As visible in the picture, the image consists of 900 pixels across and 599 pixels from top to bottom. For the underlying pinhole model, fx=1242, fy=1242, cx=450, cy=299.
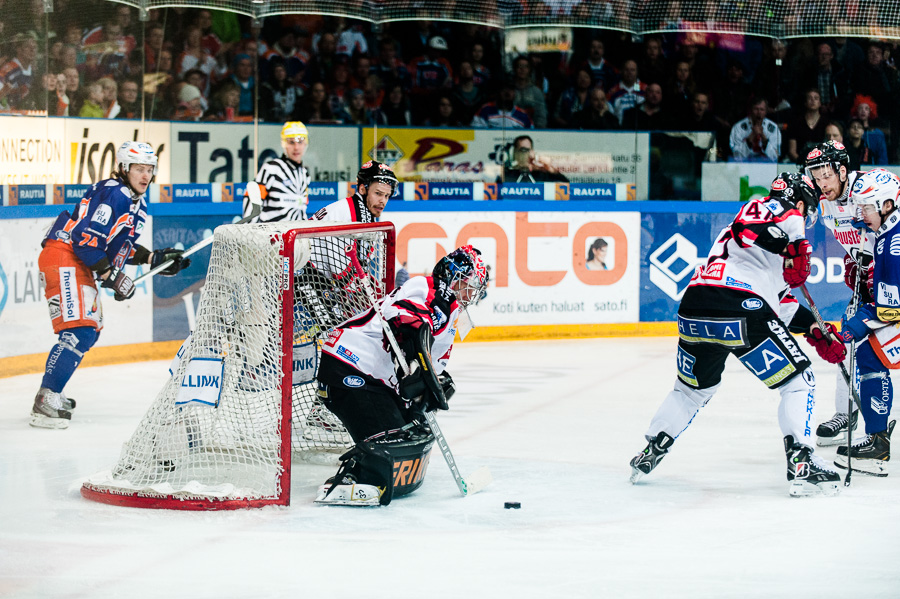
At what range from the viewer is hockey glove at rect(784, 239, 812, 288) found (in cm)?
417

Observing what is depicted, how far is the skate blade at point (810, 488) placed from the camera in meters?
4.18

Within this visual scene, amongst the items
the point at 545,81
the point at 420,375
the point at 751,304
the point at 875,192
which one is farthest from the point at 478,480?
the point at 545,81

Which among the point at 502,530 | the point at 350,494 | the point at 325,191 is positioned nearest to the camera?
the point at 502,530

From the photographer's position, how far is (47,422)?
5.39 m

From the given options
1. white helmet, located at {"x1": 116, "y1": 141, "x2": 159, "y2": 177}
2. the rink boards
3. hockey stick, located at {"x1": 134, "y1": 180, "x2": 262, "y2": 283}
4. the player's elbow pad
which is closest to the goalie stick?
hockey stick, located at {"x1": 134, "y1": 180, "x2": 262, "y2": 283}

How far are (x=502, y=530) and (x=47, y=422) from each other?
8.28 ft

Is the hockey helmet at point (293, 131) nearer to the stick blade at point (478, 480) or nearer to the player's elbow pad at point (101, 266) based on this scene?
the player's elbow pad at point (101, 266)

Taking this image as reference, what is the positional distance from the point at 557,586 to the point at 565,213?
18.0ft

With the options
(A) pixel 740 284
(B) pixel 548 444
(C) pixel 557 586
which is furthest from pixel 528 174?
(C) pixel 557 586

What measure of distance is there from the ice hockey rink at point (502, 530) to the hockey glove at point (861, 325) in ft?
1.73

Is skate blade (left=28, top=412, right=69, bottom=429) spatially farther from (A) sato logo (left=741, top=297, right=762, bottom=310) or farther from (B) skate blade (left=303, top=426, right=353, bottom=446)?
(A) sato logo (left=741, top=297, right=762, bottom=310)

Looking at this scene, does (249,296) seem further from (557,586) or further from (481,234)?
(481,234)

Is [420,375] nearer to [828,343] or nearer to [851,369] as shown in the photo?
[828,343]

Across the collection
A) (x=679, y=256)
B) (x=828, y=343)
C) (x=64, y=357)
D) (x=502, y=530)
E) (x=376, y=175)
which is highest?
(x=376, y=175)
